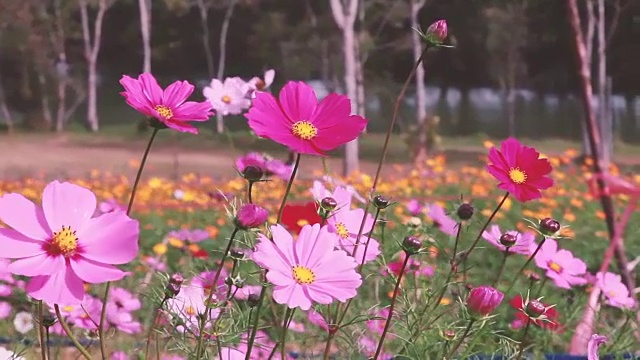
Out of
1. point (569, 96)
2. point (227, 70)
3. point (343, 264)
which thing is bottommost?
point (569, 96)

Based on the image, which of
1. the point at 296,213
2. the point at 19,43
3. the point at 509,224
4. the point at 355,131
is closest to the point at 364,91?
the point at 509,224

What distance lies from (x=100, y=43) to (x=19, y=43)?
0.20 m

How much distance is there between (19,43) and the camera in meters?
1.96

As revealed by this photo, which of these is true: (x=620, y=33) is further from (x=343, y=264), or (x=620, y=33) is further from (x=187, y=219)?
(x=343, y=264)

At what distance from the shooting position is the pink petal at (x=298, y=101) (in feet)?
0.87

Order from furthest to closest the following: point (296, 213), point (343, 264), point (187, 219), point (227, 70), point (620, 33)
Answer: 1. point (620, 33)
2. point (227, 70)
3. point (187, 219)
4. point (296, 213)
5. point (343, 264)

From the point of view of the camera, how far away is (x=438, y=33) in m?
0.28

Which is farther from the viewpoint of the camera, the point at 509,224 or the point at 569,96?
the point at 569,96

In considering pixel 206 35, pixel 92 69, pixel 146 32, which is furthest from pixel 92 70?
pixel 206 35

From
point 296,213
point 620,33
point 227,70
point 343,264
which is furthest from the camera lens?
point 620,33

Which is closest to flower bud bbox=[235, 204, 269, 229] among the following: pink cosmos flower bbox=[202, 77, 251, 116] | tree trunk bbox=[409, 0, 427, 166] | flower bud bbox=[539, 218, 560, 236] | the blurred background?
flower bud bbox=[539, 218, 560, 236]

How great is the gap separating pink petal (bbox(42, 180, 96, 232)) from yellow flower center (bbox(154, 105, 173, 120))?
4 centimetres

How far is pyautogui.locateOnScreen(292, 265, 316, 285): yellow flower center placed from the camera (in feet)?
0.77

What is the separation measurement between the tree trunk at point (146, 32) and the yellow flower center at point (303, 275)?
181 centimetres
